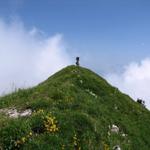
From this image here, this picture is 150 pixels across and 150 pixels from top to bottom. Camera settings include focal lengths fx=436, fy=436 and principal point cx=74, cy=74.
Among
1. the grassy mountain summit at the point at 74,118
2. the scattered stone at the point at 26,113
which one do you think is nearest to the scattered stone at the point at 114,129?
the grassy mountain summit at the point at 74,118

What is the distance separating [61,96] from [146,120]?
28.7 ft

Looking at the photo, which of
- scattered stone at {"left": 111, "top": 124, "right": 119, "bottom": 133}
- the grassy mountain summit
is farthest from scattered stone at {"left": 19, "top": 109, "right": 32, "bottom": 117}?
scattered stone at {"left": 111, "top": 124, "right": 119, "bottom": 133}

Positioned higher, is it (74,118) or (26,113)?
(26,113)

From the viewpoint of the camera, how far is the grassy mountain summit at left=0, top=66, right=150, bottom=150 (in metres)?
20.6

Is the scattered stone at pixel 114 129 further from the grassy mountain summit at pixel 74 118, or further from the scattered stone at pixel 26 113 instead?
the scattered stone at pixel 26 113

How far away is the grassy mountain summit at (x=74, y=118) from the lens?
67.5 ft

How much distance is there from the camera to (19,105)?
26734 mm

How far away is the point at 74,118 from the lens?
2288cm

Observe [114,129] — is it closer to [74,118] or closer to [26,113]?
[74,118]

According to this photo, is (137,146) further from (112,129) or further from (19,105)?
(19,105)

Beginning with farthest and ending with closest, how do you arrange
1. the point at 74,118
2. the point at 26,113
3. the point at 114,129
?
the point at 114,129 → the point at 26,113 → the point at 74,118

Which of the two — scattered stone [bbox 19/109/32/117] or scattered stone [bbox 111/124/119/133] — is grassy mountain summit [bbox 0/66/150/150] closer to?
scattered stone [bbox 111/124/119/133]

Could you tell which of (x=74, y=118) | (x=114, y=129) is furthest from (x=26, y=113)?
(x=114, y=129)

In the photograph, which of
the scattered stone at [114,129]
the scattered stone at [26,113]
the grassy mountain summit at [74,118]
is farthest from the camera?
the scattered stone at [114,129]
